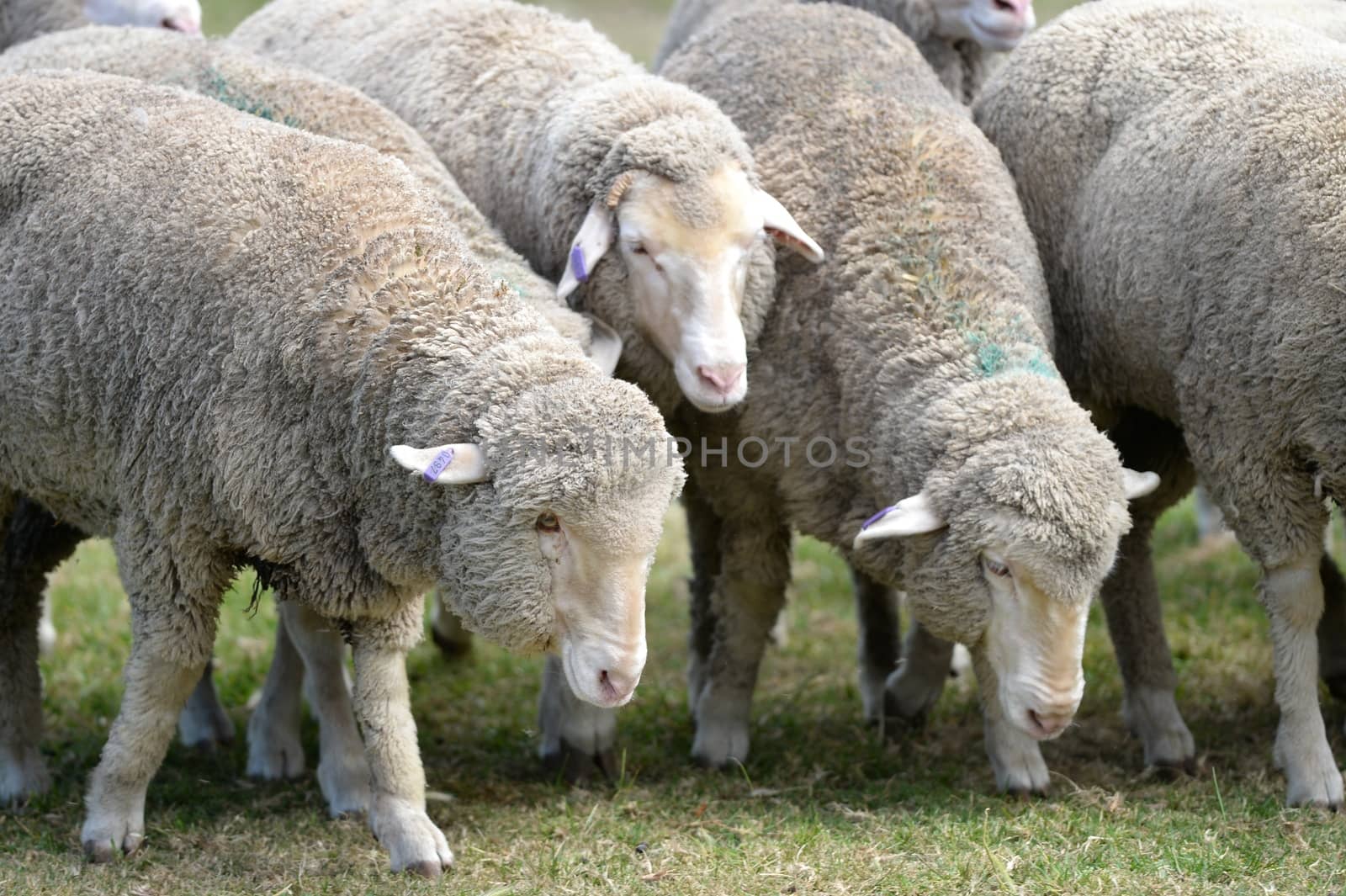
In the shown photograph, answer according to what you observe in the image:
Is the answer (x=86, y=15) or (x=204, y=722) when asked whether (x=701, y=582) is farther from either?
(x=86, y=15)

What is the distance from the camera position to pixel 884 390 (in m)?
4.72

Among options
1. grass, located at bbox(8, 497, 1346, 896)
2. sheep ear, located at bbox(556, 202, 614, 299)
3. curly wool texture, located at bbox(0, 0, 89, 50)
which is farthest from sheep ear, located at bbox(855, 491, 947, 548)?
curly wool texture, located at bbox(0, 0, 89, 50)

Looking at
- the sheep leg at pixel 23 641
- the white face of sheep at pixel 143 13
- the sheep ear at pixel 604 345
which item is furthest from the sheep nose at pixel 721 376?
the white face of sheep at pixel 143 13

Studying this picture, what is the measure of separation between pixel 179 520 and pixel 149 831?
0.99 meters

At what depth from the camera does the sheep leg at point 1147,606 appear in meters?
5.28

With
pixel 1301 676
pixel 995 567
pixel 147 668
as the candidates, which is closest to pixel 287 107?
pixel 147 668

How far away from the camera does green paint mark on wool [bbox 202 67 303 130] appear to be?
4.92 meters

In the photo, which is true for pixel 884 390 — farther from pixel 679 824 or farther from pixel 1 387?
pixel 1 387

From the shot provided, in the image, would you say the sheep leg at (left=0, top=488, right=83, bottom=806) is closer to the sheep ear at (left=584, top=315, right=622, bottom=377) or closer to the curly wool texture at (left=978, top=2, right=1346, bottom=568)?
the sheep ear at (left=584, top=315, right=622, bottom=377)

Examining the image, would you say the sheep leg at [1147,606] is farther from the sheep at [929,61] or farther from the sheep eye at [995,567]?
the sheep eye at [995,567]

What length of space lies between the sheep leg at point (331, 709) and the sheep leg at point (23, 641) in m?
0.76

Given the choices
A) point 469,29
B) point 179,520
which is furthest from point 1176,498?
point 179,520

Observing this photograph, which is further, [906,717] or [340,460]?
[906,717]

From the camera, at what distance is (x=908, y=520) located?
439 centimetres
